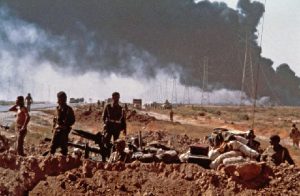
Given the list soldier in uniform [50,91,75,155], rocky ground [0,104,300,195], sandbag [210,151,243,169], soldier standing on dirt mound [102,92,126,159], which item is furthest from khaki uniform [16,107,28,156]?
sandbag [210,151,243,169]

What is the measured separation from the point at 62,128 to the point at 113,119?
59.3 inches

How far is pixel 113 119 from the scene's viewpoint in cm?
1219

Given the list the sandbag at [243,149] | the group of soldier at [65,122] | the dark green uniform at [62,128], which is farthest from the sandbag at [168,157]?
the dark green uniform at [62,128]

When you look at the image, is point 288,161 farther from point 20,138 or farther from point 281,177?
point 20,138

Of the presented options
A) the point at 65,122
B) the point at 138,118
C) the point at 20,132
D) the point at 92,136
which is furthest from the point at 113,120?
the point at 138,118

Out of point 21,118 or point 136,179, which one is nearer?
point 136,179

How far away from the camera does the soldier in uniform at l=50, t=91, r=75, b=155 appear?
11.0 m

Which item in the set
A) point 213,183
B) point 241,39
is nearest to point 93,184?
point 213,183

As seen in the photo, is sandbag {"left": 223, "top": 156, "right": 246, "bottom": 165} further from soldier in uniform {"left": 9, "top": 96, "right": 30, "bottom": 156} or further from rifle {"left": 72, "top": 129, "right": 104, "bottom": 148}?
soldier in uniform {"left": 9, "top": 96, "right": 30, "bottom": 156}

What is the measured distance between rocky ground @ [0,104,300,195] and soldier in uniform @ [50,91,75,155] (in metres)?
1.10

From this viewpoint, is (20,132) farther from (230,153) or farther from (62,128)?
(230,153)

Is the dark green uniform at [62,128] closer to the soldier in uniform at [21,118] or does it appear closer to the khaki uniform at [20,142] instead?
the khaki uniform at [20,142]

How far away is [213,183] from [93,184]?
201 centimetres

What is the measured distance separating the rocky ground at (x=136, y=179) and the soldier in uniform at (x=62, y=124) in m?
1.10
